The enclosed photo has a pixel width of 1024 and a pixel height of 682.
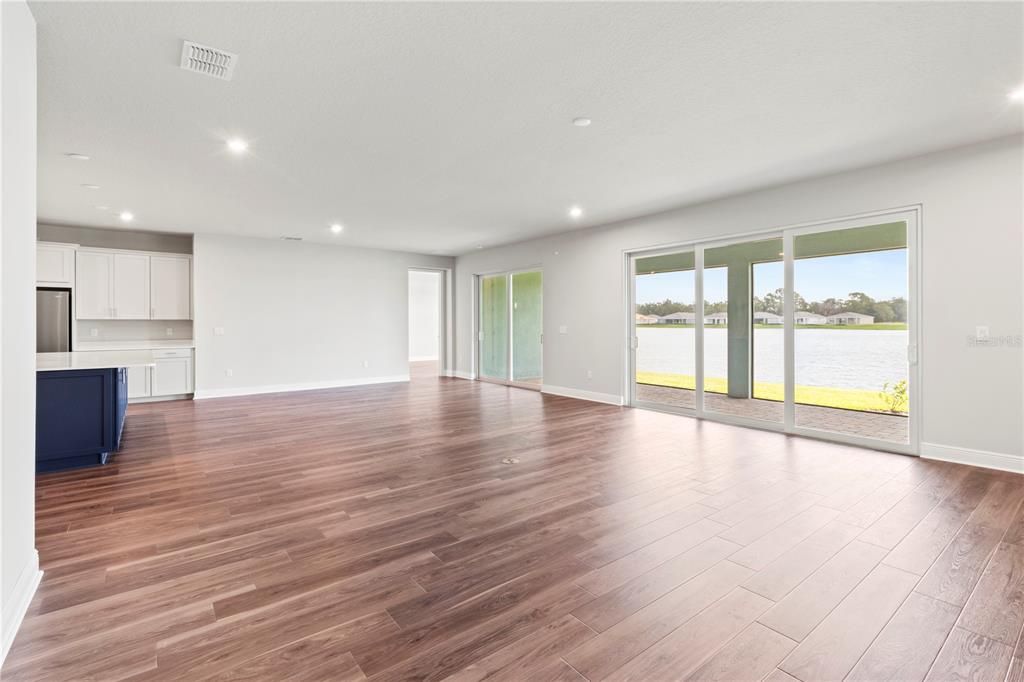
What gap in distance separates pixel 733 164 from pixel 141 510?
17.5 feet

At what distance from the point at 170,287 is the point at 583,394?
6.85 metres

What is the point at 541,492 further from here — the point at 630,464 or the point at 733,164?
the point at 733,164

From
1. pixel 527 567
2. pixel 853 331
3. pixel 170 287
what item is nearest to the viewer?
pixel 527 567

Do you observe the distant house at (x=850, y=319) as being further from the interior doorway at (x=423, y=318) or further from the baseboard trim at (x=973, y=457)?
the interior doorway at (x=423, y=318)

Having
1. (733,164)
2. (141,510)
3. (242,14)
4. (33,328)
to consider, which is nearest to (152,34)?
(242,14)

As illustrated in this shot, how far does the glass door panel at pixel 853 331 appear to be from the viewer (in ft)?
14.8

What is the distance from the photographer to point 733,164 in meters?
4.42

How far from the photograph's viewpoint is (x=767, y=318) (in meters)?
5.41

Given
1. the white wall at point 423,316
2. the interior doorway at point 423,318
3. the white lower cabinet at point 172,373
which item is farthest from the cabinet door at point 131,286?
the white wall at point 423,316

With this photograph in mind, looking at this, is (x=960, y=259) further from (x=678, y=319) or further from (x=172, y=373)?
(x=172, y=373)

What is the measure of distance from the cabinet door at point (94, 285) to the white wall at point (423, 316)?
7.43m

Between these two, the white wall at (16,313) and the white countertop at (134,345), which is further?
the white countertop at (134,345)

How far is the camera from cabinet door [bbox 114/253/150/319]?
739 cm

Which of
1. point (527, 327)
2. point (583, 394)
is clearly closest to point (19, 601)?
point (583, 394)
